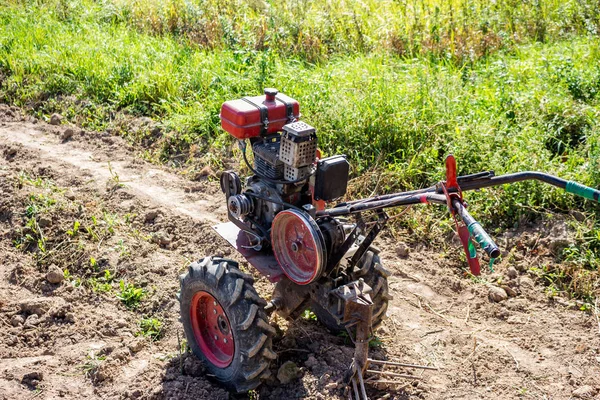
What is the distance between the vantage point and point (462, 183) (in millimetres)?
3697

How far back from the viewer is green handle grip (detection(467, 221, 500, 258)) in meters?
2.97

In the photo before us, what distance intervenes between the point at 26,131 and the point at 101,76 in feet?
3.72

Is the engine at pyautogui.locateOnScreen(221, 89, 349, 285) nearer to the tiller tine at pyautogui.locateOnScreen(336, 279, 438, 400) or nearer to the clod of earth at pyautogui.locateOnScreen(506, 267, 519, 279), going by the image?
the tiller tine at pyautogui.locateOnScreen(336, 279, 438, 400)

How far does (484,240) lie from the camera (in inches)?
120

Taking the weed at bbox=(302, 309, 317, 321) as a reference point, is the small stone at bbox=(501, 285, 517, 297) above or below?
below

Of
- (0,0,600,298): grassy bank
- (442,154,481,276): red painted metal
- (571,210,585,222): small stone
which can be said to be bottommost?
(571,210,585,222): small stone

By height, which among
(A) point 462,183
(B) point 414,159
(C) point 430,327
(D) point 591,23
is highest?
(A) point 462,183

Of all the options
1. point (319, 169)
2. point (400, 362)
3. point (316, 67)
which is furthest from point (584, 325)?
point (316, 67)

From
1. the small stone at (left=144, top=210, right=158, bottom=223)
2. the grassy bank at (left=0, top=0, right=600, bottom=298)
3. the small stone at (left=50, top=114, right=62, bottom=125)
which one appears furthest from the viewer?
the small stone at (left=50, top=114, right=62, bottom=125)

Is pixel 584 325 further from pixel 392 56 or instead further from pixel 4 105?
pixel 4 105

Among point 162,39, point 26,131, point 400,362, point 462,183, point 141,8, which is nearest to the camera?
point 462,183

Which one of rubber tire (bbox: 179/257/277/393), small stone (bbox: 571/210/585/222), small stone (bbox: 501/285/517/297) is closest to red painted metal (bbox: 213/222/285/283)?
rubber tire (bbox: 179/257/277/393)

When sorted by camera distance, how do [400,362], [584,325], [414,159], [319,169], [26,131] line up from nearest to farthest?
1. [319,169]
2. [400,362]
3. [584,325]
4. [414,159]
5. [26,131]

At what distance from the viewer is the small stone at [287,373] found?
4.57 m
